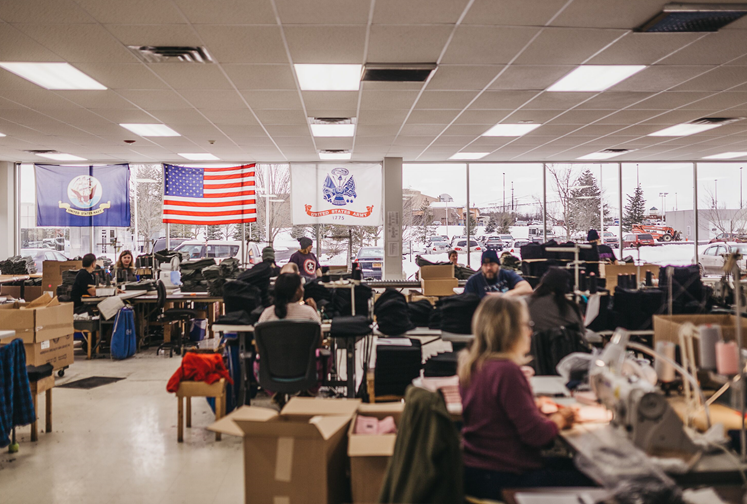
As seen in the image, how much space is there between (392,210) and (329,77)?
518 cm

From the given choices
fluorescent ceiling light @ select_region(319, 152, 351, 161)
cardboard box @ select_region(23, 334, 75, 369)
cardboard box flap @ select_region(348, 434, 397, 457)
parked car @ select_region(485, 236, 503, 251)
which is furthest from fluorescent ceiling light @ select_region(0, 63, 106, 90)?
parked car @ select_region(485, 236, 503, 251)

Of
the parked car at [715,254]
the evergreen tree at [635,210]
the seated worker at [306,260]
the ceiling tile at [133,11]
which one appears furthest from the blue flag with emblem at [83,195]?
the parked car at [715,254]

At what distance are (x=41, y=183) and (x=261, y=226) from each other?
4.38 metres

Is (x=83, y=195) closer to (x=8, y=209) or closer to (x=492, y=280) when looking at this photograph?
(x=8, y=209)

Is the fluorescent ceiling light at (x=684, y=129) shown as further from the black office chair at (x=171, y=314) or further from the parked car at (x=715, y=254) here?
the black office chair at (x=171, y=314)

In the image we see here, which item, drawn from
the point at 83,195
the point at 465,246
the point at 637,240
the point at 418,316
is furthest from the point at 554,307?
the point at 83,195

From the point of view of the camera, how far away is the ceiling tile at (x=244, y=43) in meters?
3.52

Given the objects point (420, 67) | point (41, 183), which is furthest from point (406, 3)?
point (41, 183)

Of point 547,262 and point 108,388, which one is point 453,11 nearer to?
point 547,262

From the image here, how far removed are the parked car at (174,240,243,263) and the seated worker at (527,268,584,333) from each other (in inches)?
276

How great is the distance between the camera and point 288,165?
32.0 ft

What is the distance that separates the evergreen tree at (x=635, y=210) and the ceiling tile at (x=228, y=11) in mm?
9462

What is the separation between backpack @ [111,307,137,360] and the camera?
6.07m

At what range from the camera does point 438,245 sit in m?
10.6
